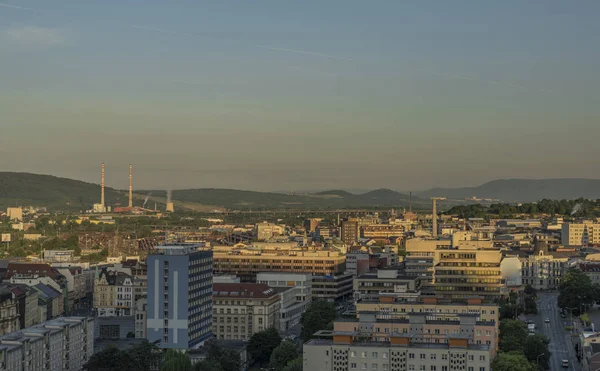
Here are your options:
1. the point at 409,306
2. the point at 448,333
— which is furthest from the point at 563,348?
the point at 448,333

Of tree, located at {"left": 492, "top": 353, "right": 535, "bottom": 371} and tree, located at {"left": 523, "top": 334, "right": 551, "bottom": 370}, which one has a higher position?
tree, located at {"left": 492, "top": 353, "right": 535, "bottom": 371}

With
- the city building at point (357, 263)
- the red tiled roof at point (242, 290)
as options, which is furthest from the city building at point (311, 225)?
the red tiled roof at point (242, 290)

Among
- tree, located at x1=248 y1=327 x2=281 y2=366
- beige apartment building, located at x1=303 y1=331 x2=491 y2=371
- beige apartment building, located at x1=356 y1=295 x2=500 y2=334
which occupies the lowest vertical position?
tree, located at x1=248 y1=327 x2=281 y2=366

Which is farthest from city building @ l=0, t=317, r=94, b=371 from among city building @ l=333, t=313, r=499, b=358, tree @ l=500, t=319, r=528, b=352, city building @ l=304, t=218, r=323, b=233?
city building @ l=304, t=218, r=323, b=233

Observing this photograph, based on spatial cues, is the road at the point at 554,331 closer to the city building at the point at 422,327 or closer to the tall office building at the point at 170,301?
the city building at the point at 422,327

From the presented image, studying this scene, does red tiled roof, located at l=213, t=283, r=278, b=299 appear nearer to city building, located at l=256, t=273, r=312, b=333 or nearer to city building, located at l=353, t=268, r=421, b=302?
city building, located at l=256, t=273, r=312, b=333

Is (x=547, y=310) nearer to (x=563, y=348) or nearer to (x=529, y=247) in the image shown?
(x=563, y=348)

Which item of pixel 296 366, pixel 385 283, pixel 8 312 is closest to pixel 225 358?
pixel 296 366
